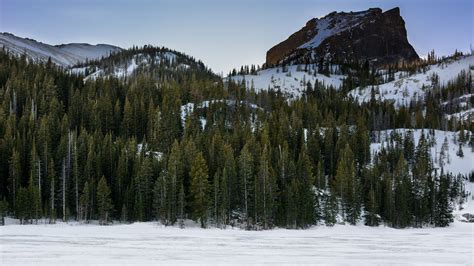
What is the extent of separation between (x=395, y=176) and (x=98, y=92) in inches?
3565

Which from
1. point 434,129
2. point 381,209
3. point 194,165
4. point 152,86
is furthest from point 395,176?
point 152,86

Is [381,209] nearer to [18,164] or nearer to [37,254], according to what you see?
[18,164]

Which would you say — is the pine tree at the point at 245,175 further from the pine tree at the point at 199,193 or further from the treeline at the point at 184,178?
the pine tree at the point at 199,193

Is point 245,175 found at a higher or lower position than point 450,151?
lower

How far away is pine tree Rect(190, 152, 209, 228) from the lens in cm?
6794

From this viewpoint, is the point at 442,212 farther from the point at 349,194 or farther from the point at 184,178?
the point at 184,178

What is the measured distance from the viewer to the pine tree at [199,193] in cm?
6794

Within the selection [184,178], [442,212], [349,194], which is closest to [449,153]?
[442,212]

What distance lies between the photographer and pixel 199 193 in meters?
69.1

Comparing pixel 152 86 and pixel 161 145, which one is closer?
pixel 161 145

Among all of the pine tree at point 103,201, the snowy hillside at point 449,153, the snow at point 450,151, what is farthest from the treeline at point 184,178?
the snow at point 450,151

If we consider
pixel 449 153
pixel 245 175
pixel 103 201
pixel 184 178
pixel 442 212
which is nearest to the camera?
pixel 103 201

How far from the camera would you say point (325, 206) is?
77.6 metres

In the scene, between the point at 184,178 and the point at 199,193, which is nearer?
the point at 199,193
